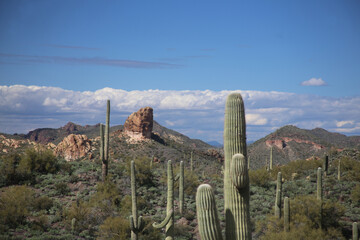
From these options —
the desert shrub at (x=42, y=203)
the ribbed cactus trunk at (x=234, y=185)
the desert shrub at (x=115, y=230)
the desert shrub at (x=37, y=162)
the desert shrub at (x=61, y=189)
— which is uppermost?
Answer: the ribbed cactus trunk at (x=234, y=185)

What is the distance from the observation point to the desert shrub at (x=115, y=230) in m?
19.7

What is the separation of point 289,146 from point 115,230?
60554mm

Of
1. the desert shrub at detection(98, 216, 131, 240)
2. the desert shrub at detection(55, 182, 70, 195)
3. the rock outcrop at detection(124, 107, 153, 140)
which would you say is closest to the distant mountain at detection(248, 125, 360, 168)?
the rock outcrop at detection(124, 107, 153, 140)

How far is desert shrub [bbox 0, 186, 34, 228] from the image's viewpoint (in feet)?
67.6

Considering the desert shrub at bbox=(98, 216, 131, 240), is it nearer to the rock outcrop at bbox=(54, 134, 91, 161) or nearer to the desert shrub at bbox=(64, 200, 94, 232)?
the desert shrub at bbox=(64, 200, 94, 232)

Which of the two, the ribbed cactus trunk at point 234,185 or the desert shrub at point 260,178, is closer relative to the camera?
the ribbed cactus trunk at point 234,185

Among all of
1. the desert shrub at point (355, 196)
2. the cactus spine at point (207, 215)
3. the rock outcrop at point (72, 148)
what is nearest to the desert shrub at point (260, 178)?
the desert shrub at point (355, 196)

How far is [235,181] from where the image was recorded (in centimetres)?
905

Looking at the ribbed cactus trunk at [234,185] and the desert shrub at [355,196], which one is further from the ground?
the ribbed cactus trunk at [234,185]

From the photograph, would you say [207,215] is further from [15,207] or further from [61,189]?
[61,189]

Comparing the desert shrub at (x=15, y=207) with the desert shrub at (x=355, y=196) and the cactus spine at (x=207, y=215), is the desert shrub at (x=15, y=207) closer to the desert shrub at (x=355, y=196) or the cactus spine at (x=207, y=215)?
the cactus spine at (x=207, y=215)

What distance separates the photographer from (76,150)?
169 feet

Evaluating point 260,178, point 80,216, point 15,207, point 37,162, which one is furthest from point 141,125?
point 15,207

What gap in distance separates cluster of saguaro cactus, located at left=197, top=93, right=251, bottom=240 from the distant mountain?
53.4 metres
